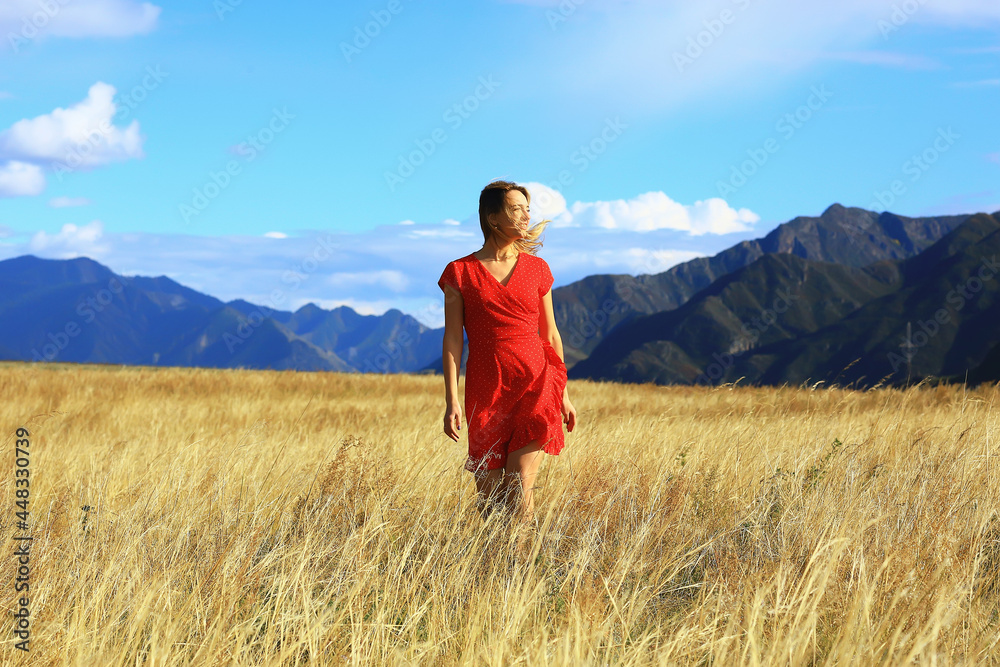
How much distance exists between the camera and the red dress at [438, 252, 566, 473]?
3.72 meters

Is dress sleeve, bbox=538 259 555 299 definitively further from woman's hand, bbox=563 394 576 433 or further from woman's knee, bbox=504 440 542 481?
woman's knee, bbox=504 440 542 481

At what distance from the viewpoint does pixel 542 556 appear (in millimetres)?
3332

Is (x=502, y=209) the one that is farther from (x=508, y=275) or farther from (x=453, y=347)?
(x=453, y=347)

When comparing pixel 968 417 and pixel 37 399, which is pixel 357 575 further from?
pixel 37 399

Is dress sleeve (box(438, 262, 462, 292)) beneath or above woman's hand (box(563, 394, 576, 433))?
above

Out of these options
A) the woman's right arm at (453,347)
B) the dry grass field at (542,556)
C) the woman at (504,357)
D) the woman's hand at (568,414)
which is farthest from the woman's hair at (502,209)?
the dry grass field at (542,556)

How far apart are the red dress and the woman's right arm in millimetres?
51

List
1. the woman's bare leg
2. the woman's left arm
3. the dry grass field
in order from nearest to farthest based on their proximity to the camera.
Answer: the dry grass field
the woman's bare leg
the woman's left arm

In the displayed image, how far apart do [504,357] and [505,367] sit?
0.18ft

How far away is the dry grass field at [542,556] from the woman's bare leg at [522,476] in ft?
0.60

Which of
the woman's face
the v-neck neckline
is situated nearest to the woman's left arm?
the v-neck neckline

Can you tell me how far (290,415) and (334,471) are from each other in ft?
21.1

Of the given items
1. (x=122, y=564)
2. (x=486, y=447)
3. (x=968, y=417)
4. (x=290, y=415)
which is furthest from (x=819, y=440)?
(x=290, y=415)

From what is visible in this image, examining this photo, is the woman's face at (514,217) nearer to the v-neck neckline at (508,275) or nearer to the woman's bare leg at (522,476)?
the v-neck neckline at (508,275)
